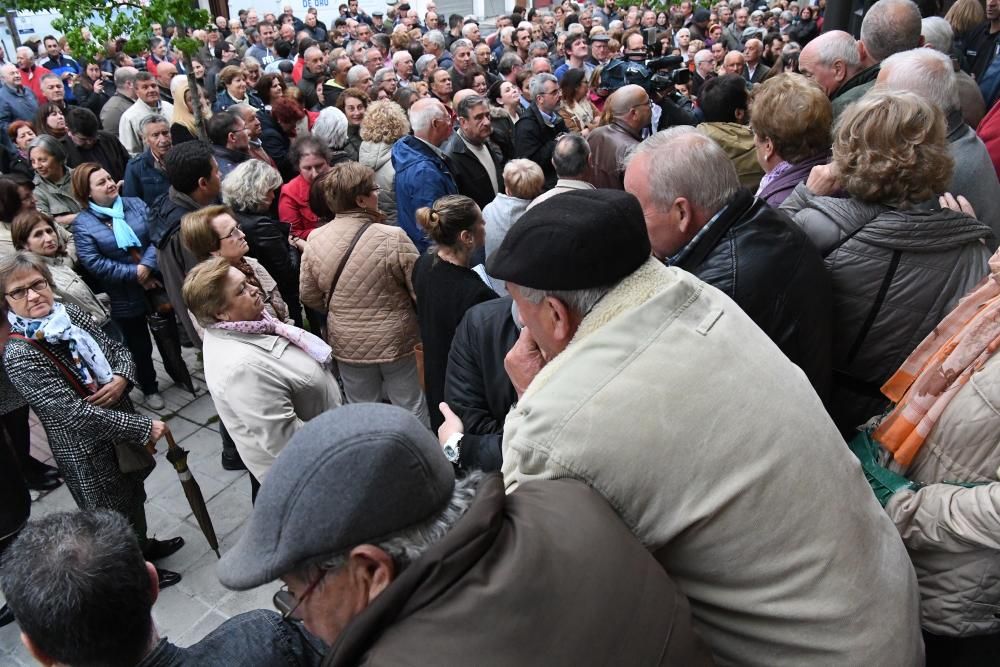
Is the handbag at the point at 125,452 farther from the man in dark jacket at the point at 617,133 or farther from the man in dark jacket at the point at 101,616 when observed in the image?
the man in dark jacket at the point at 617,133

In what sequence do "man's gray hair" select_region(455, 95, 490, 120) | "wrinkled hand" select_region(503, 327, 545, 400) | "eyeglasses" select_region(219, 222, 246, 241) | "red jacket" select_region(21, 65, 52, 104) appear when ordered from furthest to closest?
"red jacket" select_region(21, 65, 52, 104)
"man's gray hair" select_region(455, 95, 490, 120)
"eyeglasses" select_region(219, 222, 246, 241)
"wrinkled hand" select_region(503, 327, 545, 400)

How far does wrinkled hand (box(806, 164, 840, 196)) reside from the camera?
254cm

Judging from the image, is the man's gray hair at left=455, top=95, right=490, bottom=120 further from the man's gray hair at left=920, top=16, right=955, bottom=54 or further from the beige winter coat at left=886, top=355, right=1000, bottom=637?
the beige winter coat at left=886, top=355, right=1000, bottom=637

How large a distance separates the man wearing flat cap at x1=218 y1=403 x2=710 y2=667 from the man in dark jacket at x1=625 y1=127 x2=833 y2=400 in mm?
1144

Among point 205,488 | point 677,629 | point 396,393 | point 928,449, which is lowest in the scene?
point 205,488

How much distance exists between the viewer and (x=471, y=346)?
2.63m

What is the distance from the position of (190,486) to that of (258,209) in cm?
188

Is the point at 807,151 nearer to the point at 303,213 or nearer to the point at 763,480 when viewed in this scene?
the point at 763,480

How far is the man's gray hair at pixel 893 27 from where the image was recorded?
4.10 meters

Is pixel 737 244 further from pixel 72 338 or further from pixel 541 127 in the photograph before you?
pixel 541 127

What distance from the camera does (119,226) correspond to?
16.0 feet

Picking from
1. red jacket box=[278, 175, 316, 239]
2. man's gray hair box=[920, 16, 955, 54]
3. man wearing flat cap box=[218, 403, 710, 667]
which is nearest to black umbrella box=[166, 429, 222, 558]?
red jacket box=[278, 175, 316, 239]

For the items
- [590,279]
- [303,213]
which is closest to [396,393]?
[303,213]

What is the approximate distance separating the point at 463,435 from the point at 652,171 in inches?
42.8
